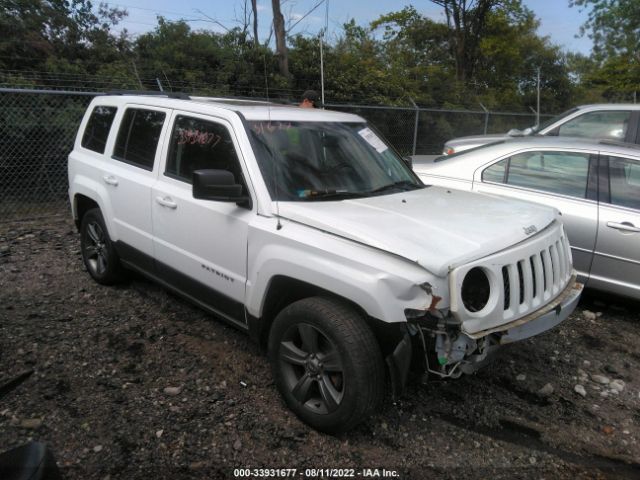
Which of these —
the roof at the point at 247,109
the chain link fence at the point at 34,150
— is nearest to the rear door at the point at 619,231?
the roof at the point at 247,109

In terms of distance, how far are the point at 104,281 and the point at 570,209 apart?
4302 millimetres

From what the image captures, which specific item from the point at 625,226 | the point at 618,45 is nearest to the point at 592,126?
the point at 625,226

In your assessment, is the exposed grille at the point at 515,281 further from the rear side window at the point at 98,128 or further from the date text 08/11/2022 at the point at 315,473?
the rear side window at the point at 98,128

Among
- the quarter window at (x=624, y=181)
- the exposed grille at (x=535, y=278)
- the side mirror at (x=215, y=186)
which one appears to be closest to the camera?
the exposed grille at (x=535, y=278)

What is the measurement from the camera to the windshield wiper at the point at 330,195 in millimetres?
3217

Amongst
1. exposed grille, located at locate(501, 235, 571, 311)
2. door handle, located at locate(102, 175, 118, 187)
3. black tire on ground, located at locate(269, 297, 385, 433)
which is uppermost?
door handle, located at locate(102, 175, 118, 187)

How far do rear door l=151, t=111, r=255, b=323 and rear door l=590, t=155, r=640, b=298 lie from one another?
3130 millimetres

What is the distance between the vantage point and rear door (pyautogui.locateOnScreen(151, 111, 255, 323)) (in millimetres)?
3252

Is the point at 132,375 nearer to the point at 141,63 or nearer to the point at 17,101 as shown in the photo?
the point at 17,101

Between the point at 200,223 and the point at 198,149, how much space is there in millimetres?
545

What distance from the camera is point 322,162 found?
348 centimetres

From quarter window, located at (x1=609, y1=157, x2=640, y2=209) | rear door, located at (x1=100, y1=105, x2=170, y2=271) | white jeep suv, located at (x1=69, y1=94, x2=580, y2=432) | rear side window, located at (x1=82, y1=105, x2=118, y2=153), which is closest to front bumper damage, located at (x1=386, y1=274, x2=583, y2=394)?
white jeep suv, located at (x1=69, y1=94, x2=580, y2=432)

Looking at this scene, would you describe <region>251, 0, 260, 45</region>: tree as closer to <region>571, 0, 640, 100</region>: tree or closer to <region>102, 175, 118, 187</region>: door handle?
<region>102, 175, 118, 187</region>: door handle

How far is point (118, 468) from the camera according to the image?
259 cm
